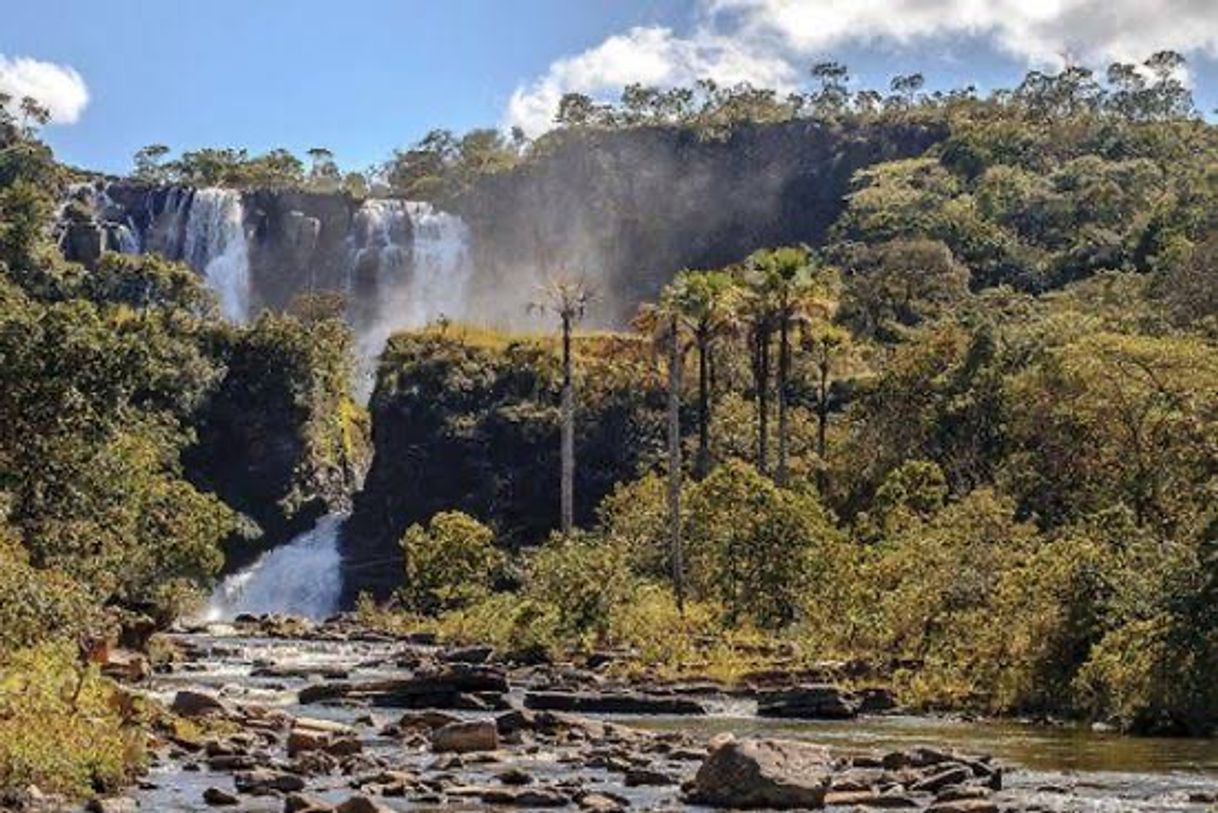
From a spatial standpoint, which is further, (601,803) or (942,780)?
(942,780)

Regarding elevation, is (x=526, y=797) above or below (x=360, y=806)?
below

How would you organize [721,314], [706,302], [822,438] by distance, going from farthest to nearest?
[822,438]
[721,314]
[706,302]

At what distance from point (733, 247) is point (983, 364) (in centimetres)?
6898

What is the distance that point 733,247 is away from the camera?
460 ft

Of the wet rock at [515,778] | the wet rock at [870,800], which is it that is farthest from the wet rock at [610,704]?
the wet rock at [870,800]

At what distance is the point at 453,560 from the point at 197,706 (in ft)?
119

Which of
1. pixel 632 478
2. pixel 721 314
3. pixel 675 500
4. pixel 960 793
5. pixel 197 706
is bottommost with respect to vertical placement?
pixel 960 793

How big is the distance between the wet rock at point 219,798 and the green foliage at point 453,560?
44502mm

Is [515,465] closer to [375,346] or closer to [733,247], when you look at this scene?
[375,346]

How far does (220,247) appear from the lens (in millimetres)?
121000

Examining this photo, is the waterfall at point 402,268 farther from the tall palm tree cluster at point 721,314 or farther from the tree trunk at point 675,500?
the tree trunk at point 675,500

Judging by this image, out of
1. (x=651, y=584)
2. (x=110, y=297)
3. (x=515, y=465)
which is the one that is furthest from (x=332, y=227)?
(x=651, y=584)

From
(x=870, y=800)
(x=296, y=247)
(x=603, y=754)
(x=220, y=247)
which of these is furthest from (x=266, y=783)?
(x=296, y=247)

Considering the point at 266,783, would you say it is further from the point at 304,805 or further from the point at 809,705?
the point at 809,705
